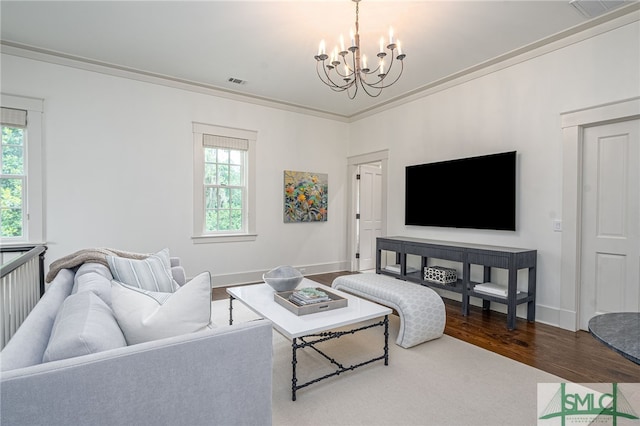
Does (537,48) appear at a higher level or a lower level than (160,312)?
higher

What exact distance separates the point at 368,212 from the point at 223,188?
2.84 metres

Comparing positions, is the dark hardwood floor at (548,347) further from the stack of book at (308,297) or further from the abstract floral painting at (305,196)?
the abstract floral painting at (305,196)

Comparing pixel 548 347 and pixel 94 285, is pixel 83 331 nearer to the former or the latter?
pixel 94 285

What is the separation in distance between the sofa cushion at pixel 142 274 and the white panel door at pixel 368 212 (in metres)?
4.24

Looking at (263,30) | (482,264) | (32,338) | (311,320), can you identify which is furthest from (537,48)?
(32,338)

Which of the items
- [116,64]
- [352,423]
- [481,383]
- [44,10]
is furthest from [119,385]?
[116,64]

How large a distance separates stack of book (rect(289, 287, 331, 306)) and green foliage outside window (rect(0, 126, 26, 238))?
11.0 ft

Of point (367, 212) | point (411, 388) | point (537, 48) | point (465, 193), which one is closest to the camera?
point (411, 388)

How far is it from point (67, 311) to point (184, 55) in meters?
3.30

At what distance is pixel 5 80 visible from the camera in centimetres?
350

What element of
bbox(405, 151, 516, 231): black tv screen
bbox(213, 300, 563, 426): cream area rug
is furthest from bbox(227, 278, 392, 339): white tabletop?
bbox(405, 151, 516, 231): black tv screen

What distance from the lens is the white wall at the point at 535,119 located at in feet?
9.84

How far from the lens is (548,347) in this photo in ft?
9.19

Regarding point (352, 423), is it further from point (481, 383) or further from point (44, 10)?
point (44, 10)
